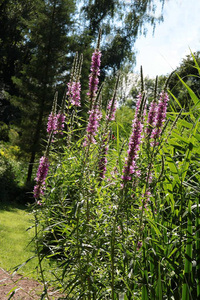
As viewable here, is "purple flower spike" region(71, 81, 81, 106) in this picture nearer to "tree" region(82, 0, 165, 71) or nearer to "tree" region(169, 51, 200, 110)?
"tree" region(169, 51, 200, 110)

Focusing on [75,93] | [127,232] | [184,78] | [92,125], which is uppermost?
[184,78]

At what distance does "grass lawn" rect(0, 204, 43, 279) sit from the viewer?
5696 mm

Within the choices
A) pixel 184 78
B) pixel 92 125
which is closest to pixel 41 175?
pixel 92 125

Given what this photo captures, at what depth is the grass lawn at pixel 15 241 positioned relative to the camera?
5.70m

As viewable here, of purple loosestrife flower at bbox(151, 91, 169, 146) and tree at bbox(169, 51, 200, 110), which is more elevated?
tree at bbox(169, 51, 200, 110)

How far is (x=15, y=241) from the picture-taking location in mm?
7090

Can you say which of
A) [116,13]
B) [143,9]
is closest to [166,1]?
[143,9]

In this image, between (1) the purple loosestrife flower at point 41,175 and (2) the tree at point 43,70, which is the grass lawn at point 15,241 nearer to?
(1) the purple loosestrife flower at point 41,175

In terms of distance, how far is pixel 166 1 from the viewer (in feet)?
58.7

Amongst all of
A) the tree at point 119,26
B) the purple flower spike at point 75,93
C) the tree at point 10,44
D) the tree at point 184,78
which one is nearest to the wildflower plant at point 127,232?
the purple flower spike at point 75,93

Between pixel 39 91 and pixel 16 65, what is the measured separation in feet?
44.7

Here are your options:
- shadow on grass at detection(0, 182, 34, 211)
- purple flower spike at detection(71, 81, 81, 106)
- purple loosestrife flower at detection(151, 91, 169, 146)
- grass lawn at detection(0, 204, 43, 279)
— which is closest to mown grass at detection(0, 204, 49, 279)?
grass lawn at detection(0, 204, 43, 279)

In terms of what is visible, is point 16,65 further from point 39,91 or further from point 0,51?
point 39,91

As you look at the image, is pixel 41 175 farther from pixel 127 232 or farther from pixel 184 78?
pixel 184 78
